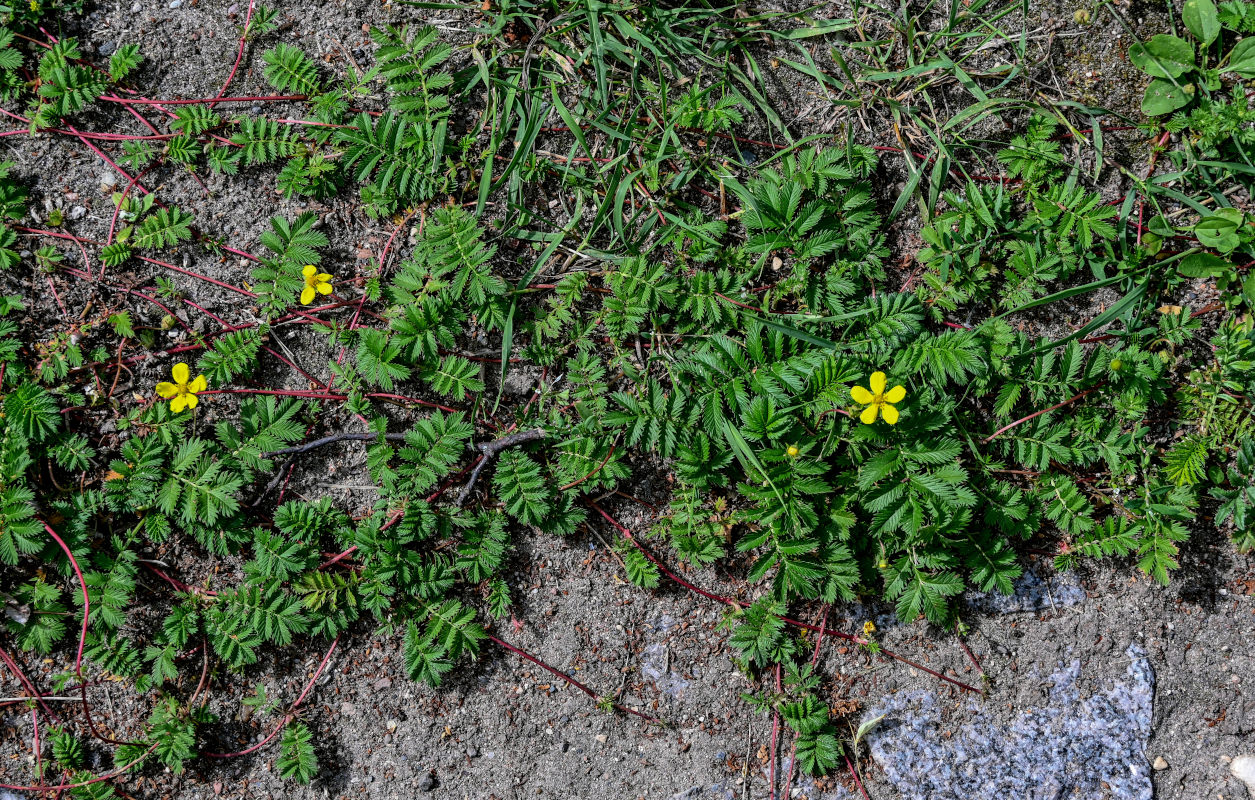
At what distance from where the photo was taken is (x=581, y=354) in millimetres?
3014

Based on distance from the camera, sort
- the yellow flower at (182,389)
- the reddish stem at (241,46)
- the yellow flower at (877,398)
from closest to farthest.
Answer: the yellow flower at (877,398) < the yellow flower at (182,389) < the reddish stem at (241,46)

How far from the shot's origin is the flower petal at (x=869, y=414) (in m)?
2.75

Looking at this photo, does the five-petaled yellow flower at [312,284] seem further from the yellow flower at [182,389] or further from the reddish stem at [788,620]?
the reddish stem at [788,620]

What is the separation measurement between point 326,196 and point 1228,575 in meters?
3.85

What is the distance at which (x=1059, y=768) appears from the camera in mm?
3053

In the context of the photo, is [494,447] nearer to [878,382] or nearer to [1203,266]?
[878,382]

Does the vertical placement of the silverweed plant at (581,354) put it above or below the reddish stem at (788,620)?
above

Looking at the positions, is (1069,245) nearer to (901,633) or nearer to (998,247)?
(998,247)

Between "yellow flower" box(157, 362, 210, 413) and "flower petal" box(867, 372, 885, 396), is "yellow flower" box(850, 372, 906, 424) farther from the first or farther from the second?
"yellow flower" box(157, 362, 210, 413)

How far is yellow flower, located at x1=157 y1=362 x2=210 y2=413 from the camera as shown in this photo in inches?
116

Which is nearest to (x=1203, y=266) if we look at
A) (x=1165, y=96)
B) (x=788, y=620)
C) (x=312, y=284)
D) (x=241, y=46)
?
(x=1165, y=96)

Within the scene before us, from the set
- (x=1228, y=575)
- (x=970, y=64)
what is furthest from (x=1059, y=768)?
(x=970, y=64)

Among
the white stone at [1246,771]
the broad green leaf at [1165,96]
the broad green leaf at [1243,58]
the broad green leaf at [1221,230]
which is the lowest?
the white stone at [1246,771]

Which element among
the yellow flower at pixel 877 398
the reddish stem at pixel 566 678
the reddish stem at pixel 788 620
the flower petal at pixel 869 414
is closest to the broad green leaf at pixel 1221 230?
the yellow flower at pixel 877 398
